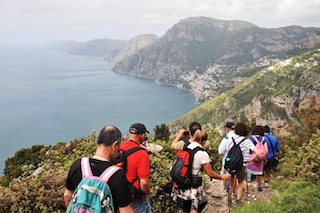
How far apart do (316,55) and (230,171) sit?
143 meters

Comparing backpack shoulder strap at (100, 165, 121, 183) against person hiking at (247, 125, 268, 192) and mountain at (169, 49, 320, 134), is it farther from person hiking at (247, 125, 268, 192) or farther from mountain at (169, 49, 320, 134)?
mountain at (169, 49, 320, 134)

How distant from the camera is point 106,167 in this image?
220 cm

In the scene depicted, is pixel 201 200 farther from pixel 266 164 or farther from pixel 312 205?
pixel 266 164

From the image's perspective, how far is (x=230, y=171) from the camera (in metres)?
5.12

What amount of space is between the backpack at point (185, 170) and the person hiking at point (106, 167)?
1.47 metres

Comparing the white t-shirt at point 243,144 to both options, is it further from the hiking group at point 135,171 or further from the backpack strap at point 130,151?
the backpack strap at point 130,151

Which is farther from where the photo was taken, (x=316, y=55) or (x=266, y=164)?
(x=316, y=55)

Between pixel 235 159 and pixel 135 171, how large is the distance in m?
2.61

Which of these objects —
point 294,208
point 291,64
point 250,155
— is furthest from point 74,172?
point 291,64

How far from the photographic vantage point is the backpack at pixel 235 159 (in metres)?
5.02

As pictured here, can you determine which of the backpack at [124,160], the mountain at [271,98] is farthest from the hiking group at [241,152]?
the mountain at [271,98]

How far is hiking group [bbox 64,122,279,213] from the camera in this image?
213 cm

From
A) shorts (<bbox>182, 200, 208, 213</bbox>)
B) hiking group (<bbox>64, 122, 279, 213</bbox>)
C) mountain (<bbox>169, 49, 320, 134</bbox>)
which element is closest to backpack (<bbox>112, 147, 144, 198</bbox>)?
hiking group (<bbox>64, 122, 279, 213</bbox>)

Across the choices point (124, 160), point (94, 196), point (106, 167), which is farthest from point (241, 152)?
point (94, 196)
